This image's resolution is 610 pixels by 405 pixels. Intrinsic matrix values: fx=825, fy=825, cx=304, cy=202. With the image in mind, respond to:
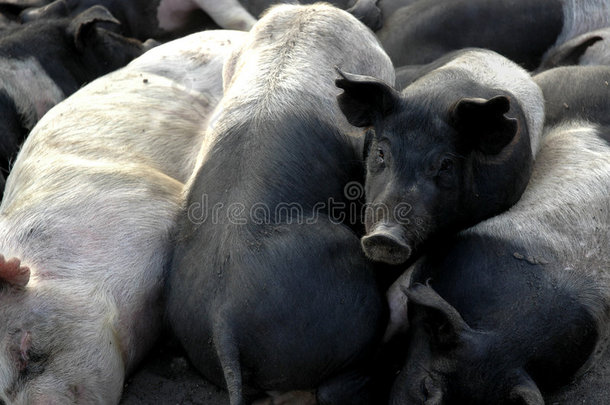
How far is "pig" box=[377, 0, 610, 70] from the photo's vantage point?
5453mm

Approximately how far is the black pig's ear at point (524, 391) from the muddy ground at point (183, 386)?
394 mm

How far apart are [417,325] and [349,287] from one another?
31 centimetres

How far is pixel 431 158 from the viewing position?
322 centimetres

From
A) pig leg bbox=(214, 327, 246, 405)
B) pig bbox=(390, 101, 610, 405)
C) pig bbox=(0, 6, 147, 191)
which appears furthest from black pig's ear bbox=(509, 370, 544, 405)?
pig bbox=(0, 6, 147, 191)

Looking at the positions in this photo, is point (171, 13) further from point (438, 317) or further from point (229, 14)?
point (438, 317)

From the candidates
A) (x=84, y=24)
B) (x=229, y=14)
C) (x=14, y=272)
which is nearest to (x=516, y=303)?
(x=14, y=272)

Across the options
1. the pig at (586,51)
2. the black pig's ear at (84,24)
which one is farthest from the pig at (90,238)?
the pig at (586,51)

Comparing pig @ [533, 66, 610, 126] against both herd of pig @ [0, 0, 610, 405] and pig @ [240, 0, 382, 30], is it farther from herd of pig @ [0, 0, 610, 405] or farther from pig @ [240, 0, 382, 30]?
pig @ [240, 0, 382, 30]

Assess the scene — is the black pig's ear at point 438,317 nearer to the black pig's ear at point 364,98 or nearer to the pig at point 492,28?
the black pig's ear at point 364,98

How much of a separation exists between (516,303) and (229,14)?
366 centimetres

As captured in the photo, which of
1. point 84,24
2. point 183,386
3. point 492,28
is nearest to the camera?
point 183,386

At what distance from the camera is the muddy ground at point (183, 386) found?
346 centimetres

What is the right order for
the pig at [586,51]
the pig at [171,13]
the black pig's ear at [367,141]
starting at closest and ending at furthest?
1. the black pig's ear at [367,141]
2. the pig at [586,51]
3. the pig at [171,13]

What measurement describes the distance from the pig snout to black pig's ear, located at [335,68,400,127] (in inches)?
22.9
